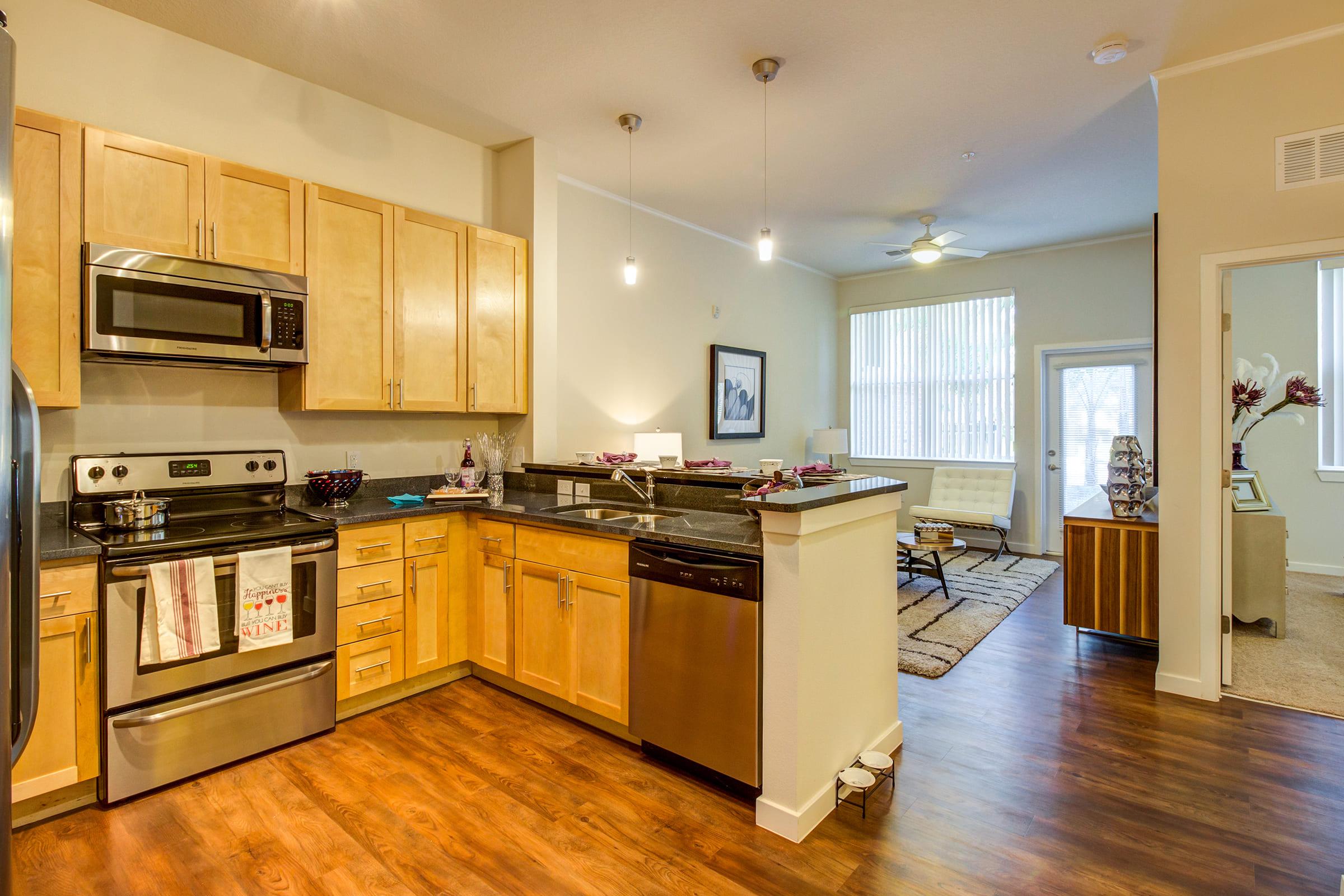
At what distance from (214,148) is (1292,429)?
25.9 feet

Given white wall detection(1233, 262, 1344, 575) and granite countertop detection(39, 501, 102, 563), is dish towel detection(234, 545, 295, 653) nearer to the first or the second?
granite countertop detection(39, 501, 102, 563)

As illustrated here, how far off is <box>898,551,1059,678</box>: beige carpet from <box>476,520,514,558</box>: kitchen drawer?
2246 mm

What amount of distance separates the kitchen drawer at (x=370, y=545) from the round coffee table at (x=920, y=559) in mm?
3385

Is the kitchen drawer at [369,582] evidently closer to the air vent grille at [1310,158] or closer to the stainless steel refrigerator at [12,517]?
the stainless steel refrigerator at [12,517]

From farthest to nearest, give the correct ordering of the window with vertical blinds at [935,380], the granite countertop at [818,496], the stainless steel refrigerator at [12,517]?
the window with vertical blinds at [935,380], the granite countertop at [818,496], the stainless steel refrigerator at [12,517]

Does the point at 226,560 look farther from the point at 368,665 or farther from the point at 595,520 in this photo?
the point at 595,520

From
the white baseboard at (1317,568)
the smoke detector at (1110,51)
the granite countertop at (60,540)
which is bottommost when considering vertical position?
the white baseboard at (1317,568)

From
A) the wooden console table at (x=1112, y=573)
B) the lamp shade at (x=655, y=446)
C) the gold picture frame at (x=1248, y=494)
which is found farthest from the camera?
the lamp shade at (x=655, y=446)

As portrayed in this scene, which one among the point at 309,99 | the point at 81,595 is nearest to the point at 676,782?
the point at 81,595

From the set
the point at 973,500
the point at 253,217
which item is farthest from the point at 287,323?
the point at 973,500

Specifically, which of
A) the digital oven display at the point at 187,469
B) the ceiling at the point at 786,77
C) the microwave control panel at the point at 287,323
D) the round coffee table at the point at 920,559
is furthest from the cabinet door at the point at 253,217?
the round coffee table at the point at 920,559

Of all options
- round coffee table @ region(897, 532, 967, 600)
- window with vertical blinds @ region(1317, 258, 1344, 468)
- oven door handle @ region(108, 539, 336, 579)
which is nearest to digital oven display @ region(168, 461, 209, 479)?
oven door handle @ region(108, 539, 336, 579)

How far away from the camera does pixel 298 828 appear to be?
2182 mm

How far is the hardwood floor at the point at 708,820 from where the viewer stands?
1934 millimetres
